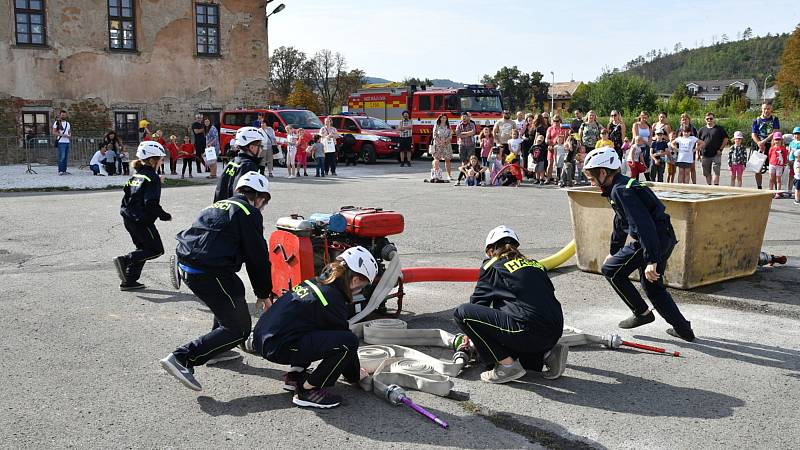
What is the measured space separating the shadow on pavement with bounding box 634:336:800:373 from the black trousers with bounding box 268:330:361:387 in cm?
304

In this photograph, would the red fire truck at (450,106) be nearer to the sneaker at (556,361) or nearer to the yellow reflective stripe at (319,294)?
the sneaker at (556,361)

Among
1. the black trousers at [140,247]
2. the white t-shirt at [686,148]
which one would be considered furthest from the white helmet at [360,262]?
the white t-shirt at [686,148]

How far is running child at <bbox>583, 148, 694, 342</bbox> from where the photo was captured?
6.32 m

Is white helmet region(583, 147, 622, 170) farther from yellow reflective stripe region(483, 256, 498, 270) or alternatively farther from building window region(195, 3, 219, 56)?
building window region(195, 3, 219, 56)

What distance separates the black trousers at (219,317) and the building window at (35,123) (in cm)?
2550

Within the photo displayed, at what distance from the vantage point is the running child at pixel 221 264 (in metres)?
5.49

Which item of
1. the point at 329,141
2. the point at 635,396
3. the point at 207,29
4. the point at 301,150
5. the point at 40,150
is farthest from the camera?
the point at 207,29

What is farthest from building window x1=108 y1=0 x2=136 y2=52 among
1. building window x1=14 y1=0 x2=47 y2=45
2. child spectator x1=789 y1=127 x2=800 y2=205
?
child spectator x1=789 y1=127 x2=800 y2=205

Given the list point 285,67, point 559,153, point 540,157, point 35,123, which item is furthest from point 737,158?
point 285,67

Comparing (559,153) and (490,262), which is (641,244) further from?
(559,153)

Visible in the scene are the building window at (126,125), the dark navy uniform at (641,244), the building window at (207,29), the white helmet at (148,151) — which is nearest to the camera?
the dark navy uniform at (641,244)

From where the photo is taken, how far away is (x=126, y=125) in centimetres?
2969

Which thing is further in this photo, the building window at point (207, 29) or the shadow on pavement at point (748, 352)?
the building window at point (207, 29)

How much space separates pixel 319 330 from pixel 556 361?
→ 71.2 inches
